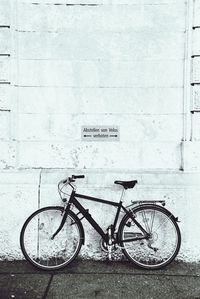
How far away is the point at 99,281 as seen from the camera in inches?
207

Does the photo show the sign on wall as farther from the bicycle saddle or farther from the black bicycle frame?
the black bicycle frame

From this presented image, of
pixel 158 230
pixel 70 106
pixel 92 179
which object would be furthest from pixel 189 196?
pixel 70 106

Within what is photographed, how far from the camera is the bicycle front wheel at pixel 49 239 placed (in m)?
5.77

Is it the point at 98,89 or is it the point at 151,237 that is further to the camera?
the point at 98,89

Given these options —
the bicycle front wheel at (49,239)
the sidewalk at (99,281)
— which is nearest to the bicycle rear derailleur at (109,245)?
the sidewalk at (99,281)

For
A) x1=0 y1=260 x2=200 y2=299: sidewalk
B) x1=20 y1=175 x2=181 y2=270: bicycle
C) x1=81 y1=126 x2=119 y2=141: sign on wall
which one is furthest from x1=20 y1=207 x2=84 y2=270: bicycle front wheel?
x1=81 y1=126 x2=119 y2=141: sign on wall

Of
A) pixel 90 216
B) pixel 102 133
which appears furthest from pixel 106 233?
pixel 102 133

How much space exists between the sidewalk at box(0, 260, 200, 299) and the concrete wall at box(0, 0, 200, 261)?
46.5 inches

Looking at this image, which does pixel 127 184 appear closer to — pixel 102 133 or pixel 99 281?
pixel 102 133

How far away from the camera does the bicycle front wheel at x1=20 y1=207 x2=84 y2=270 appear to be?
18.9 ft

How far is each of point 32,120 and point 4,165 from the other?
761 mm

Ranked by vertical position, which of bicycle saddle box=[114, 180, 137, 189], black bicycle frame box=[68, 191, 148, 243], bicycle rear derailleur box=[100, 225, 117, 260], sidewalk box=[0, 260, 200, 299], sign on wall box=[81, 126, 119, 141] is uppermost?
sign on wall box=[81, 126, 119, 141]

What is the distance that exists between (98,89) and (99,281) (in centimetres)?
265

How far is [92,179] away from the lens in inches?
238
